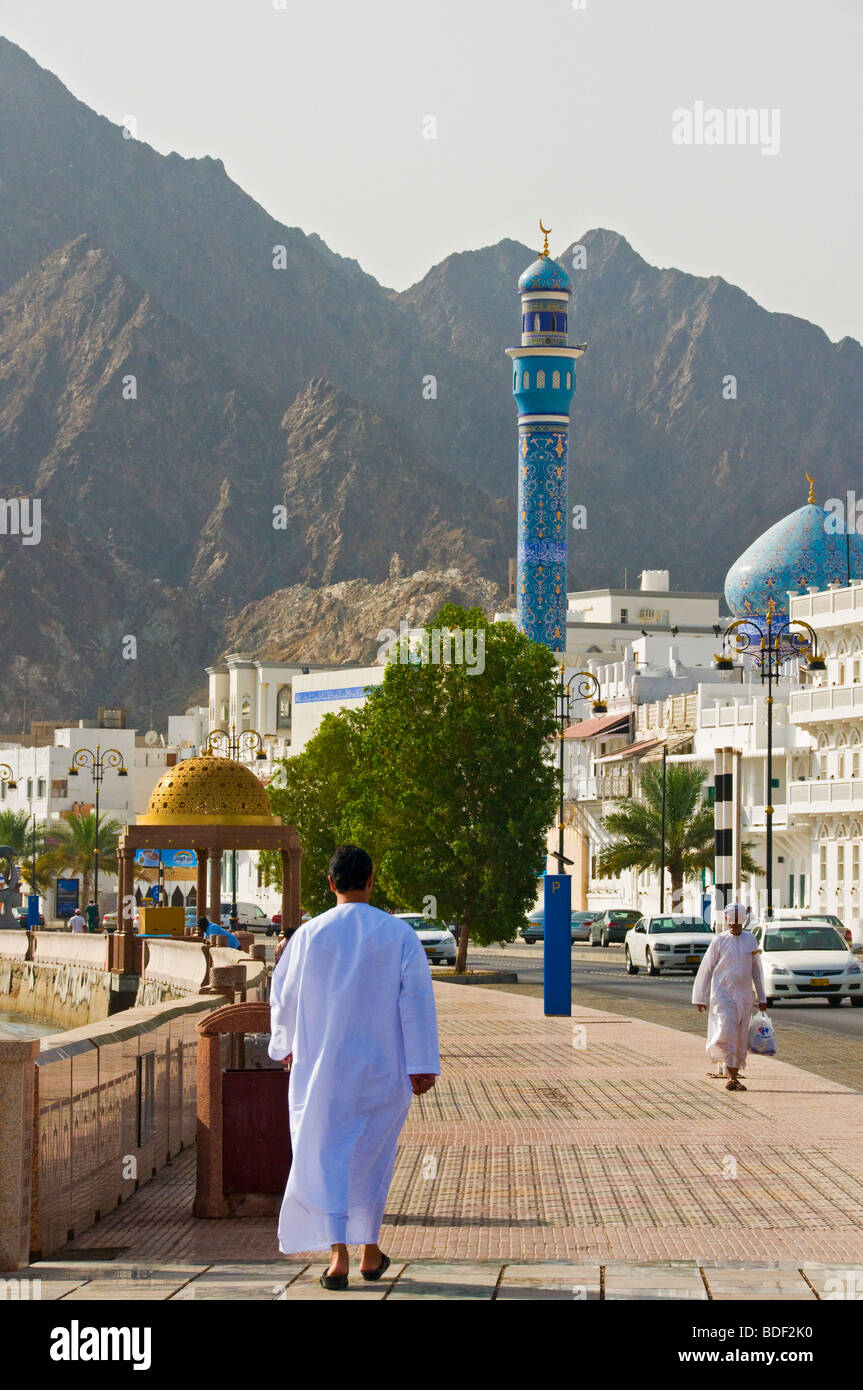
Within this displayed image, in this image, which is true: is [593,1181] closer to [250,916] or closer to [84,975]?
[84,975]

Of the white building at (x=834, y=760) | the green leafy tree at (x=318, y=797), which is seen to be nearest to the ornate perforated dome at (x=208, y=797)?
the green leafy tree at (x=318, y=797)

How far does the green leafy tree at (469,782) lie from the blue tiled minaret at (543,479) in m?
51.2

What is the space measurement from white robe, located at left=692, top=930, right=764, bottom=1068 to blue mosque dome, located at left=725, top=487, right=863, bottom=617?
72515 millimetres

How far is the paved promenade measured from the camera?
26.5ft

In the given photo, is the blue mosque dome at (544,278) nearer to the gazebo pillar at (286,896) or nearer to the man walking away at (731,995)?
the gazebo pillar at (286,896)

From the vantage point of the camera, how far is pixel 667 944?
41906 mm

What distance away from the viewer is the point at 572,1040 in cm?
2200

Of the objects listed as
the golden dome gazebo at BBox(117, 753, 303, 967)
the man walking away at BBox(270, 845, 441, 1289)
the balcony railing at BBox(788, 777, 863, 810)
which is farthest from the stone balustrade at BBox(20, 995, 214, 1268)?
the balcony railing at BBox(788, 777, 863, 810)

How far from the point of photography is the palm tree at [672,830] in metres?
60.8

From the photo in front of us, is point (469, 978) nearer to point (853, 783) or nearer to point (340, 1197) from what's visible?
point (853, 783)

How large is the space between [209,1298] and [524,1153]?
5.31 meters

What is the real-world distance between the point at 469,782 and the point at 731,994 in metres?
25.9

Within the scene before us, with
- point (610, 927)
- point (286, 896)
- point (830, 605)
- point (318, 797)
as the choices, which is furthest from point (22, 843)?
point (286, 896)

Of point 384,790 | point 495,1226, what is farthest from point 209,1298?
point 384,790
